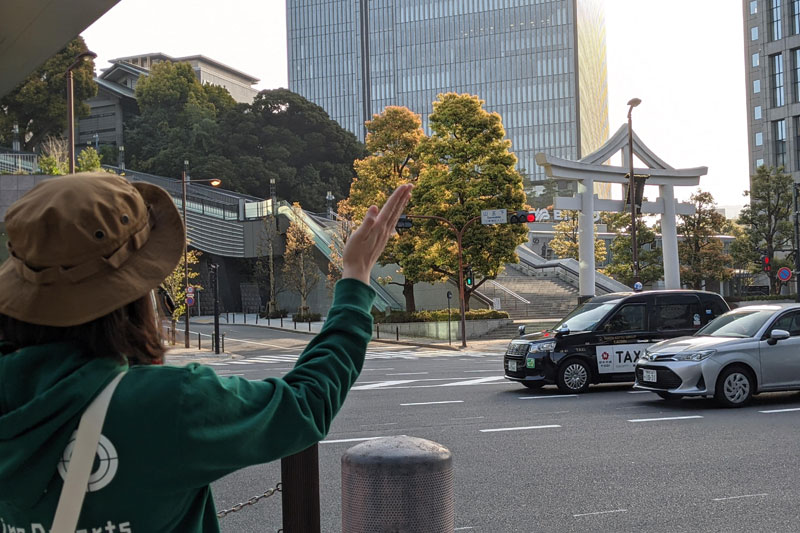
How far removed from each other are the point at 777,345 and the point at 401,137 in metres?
29.8

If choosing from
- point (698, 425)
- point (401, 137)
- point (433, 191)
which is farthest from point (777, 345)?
point (401, 137)

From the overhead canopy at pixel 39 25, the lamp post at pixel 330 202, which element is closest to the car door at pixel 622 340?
the overhead canopy at pixel 39 25

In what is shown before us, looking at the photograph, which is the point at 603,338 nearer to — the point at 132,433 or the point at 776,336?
the point at 776,336

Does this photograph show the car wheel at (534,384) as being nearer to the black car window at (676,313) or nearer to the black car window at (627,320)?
the black car window at (627,320)

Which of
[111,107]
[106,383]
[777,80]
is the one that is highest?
[111,107]

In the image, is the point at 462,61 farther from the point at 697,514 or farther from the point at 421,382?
the point at 697,514

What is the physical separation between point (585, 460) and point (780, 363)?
5443 millimetres

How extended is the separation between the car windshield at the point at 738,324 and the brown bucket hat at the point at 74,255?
1179 centimetres

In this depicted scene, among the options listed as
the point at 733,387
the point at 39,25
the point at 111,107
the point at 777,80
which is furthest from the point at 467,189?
the point at 111,107

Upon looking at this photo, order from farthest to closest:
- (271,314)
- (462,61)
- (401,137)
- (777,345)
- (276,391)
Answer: (462,61) < (271,314) < (401,137) < (777,345) < (276,391)

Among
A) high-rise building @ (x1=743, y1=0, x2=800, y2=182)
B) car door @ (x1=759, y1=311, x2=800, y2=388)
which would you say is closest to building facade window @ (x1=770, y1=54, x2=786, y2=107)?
high-rise building @ (x1=743, y1=0, x2=800, y2=182)

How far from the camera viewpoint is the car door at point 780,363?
1159 cm

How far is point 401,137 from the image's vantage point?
1569 inches

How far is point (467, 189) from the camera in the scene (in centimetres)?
3569
